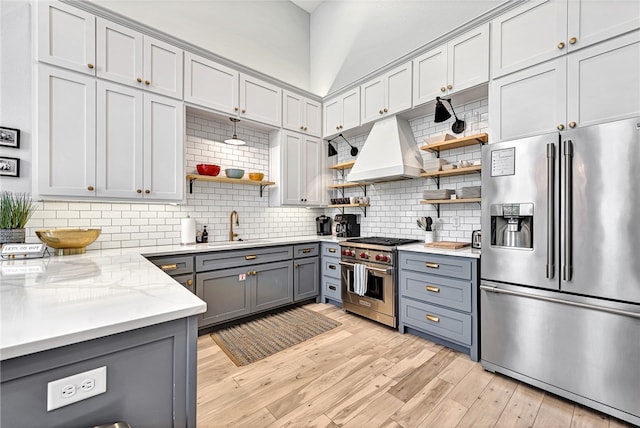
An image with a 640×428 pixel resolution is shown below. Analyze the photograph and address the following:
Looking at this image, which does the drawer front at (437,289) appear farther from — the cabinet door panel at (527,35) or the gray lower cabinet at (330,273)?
the cabinet door panel at (527,35)

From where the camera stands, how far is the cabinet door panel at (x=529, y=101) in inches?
89.0

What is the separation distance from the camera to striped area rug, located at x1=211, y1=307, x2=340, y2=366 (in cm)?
262

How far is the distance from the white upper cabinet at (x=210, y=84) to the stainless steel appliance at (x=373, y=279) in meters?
2.18

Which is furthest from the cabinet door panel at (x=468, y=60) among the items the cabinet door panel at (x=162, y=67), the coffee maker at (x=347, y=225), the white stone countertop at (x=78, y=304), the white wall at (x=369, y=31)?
the white stone countertop at (x=78, y=304)

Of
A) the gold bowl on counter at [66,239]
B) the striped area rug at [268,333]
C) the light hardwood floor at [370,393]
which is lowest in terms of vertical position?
the light hardwood floor at [370,393]

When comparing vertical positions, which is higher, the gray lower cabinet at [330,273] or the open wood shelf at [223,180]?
the open wood shelf at [223,180]

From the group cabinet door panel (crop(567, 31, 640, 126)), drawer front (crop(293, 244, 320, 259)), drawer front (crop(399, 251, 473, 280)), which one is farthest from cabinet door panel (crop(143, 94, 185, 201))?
cabinet door panel (crop(567, 31, 640, 126))

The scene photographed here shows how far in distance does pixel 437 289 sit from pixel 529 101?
5.86 ft

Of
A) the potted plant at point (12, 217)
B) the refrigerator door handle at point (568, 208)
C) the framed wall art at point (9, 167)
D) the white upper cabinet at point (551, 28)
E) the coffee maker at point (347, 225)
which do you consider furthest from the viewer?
the coffee maker at point (347, 225)

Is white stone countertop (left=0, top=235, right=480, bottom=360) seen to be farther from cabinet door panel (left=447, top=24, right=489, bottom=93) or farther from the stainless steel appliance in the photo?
cabinet door panel (left=447, top=24, right=489, bottom=93)

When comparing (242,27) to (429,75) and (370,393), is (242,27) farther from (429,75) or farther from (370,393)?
(370,393)

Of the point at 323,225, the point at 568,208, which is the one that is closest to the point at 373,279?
the point at 323,225

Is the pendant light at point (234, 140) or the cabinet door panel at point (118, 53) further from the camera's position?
the pendant light at point (234, 140)

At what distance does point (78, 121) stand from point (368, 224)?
343 cm
